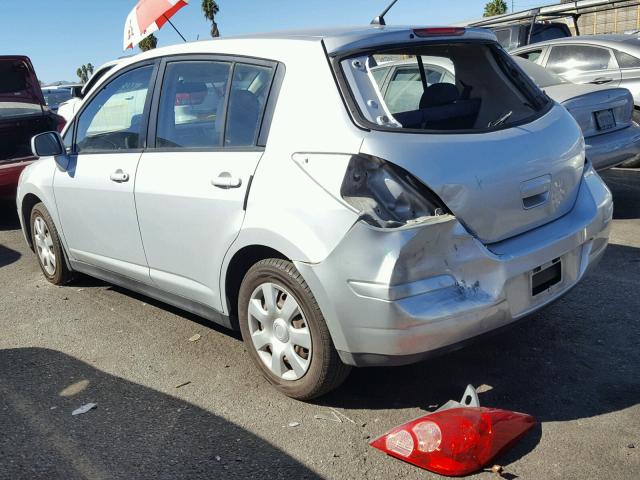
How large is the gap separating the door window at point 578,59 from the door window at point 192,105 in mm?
6876

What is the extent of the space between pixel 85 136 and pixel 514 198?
3047mm

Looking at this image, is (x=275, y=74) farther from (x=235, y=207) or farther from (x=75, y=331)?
(x=75, y=331)

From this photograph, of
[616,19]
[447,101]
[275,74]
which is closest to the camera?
[275,74]

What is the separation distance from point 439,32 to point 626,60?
6.37 metres

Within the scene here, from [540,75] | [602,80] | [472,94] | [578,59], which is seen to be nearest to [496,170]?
[472,94]

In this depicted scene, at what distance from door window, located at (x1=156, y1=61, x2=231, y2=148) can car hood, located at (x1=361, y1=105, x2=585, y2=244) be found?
1115 mm

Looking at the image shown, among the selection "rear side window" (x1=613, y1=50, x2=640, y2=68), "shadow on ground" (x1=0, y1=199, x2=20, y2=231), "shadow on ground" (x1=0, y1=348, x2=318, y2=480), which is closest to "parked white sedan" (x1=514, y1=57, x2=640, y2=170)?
"rear side window" (x1=613, y1=50, x2=640, y2=68)

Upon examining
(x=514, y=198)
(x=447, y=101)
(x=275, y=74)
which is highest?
(x=275, y=74)

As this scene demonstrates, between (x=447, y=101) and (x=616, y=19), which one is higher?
(x=447, y=101)

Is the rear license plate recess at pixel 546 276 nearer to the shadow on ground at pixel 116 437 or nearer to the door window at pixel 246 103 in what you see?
the shadow on ground at pixel 116 437

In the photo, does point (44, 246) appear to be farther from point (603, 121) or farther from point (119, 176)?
point (603, 121)

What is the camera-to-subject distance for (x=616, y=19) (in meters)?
20.2

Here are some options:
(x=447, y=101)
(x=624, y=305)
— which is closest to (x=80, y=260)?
(x=447, y=101)

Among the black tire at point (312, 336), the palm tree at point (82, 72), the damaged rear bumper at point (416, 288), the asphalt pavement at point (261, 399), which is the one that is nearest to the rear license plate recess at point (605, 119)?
the asphalt pavement at point (261, 399)
